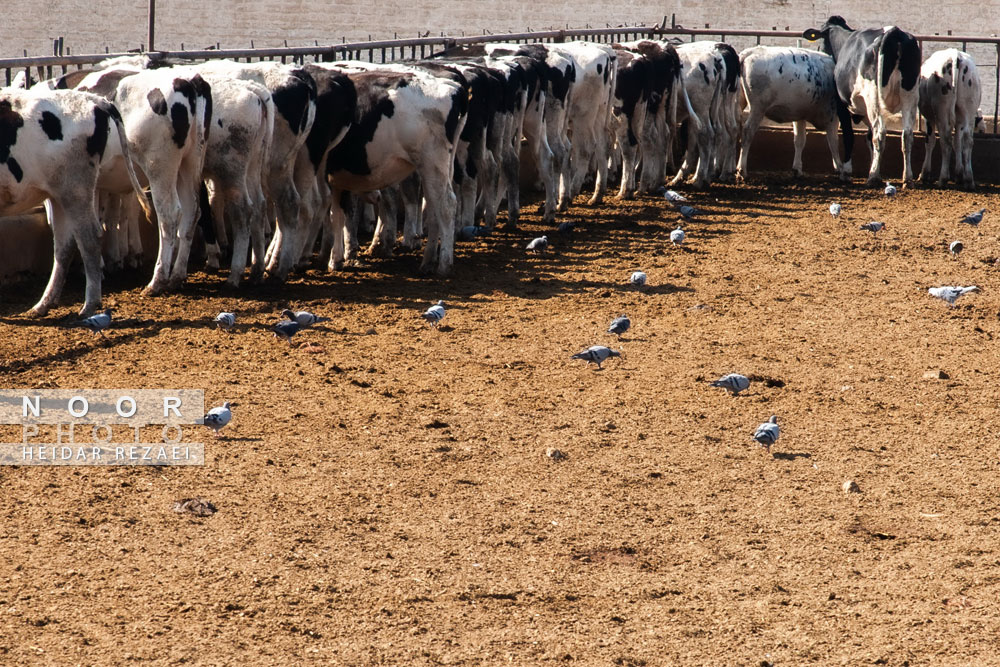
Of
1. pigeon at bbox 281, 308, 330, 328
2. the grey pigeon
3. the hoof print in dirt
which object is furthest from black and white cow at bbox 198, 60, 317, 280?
the hoof print in dirt

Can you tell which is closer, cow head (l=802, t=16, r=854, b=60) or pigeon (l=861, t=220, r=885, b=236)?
pigeon (l=861, t=220, r=885, b=236)

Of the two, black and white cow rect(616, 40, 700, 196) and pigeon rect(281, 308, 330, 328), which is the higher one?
black and white cow rect(616, 40, 700, 196)

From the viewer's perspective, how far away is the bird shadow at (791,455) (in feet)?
23.5

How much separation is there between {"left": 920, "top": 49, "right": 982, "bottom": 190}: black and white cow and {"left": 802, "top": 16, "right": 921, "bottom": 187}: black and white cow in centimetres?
29

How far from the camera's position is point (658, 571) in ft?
18.7

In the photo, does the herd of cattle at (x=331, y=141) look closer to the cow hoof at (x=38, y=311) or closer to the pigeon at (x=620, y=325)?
the cow hoof at (x=38, y=311)

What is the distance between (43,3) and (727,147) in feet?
71.6

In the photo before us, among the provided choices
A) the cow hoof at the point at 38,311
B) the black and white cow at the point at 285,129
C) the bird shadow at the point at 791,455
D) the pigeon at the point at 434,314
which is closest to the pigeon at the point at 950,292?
the bird shadow at the point at 791,455

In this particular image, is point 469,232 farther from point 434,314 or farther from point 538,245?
point 434,314

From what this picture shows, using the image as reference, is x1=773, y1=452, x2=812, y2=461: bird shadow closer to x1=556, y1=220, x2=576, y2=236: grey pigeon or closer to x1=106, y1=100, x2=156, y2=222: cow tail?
x1=106, y1=100, x2=156, y2=222: cow tail

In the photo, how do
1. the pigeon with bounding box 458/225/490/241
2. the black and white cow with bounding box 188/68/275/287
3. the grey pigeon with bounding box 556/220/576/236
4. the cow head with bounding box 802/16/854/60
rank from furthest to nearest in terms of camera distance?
the cow head with bounding box 802/16/854/60 < the grey pigeon with bounding box 556/220/576/236 < the pigeon with bounding box 458/225/490/241 < the black and white cow with bounding box 188/68/275/287

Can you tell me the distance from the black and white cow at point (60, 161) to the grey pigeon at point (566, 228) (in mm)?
5602

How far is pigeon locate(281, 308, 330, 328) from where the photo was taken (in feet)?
30.8

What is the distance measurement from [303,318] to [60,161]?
2.27m
